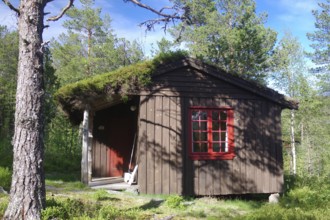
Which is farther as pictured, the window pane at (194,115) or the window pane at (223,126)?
the window pane at (223,126)

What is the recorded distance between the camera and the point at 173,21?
7.54 m

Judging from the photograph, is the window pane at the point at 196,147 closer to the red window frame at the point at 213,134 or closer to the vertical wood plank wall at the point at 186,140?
the red window frame at the point at 213,134

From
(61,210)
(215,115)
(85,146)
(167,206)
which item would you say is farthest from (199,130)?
(61,210)

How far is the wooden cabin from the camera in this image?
29.9ft

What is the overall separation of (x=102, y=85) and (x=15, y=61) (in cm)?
1465

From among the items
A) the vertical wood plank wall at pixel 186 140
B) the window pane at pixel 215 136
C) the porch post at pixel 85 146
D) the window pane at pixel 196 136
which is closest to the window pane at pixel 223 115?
the vertical wood plank wall at pixel 186 140

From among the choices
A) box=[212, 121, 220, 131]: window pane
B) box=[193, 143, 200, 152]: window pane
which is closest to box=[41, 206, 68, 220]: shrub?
box=[193, 143, 200, 152]: window pane

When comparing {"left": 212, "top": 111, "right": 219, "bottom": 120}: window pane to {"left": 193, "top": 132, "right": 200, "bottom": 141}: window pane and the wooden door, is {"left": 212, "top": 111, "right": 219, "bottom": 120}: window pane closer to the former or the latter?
{"left": 193, "top": 132, "right": 200, "bottom": 141}: window pane

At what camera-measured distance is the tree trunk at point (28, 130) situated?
16.6ft

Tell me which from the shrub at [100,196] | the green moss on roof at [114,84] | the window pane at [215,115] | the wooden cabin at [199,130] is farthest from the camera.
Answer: the window pane at [215,115]

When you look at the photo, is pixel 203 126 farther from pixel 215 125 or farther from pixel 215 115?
pixel 215 115

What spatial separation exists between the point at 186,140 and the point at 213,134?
2.69 ft

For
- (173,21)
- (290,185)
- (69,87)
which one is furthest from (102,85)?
(290,185)

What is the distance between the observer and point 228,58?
2244 centimetres
